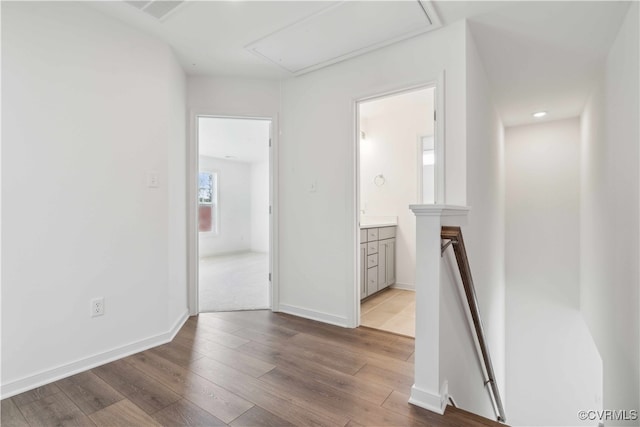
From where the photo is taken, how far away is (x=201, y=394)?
1725 millimetres

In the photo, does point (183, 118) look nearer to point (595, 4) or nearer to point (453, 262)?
point (453, 262)

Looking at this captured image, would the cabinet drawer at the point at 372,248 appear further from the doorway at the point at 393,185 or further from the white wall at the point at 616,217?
the white wall at the point at 616,217

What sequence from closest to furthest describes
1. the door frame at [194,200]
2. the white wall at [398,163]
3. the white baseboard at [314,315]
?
1. the white baseboard at [314,315]
2. the door frame at [194,200]
3. the white wall at [398,163]

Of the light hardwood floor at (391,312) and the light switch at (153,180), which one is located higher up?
the light switch at (153,180)

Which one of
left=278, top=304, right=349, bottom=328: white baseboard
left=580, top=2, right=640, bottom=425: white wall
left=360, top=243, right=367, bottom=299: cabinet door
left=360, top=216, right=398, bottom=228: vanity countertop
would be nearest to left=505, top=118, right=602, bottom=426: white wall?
left=580, top=2, right=640, bottom=425: white wall

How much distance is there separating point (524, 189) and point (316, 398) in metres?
4.96

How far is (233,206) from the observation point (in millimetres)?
8266

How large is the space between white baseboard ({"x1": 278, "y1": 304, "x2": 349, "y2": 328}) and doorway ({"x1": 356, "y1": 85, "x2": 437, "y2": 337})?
90 cm

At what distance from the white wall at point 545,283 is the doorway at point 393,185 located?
1.80 metres

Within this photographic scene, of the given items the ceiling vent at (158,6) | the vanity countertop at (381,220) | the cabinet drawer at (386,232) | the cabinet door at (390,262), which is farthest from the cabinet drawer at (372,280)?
the ceiling vent at (158,6)

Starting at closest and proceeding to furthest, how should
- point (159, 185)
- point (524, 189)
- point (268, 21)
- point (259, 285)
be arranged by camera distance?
point (268, 21) < point (159, 185) < point (259, 285) < point (524, 189)

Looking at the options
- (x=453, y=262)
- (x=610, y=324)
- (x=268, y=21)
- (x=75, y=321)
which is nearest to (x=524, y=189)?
(x=610, y=324)

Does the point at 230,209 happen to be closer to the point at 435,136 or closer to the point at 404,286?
the point at 404,286

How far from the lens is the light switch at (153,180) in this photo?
7.79ft
